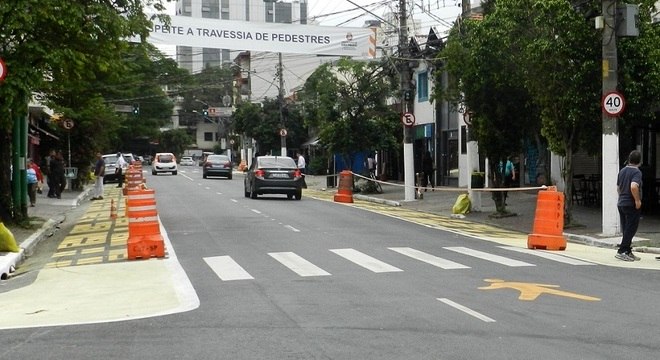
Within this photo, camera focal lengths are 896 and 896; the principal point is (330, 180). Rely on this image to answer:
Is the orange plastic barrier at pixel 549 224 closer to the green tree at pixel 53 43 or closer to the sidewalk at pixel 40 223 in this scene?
the sidewalk at pixel 40 223

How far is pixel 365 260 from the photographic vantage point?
15375 millimetres

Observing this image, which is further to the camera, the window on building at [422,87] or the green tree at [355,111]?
the window on building at [422,87]

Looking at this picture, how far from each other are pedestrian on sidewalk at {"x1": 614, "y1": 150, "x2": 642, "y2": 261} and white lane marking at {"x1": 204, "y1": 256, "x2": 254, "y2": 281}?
6.92 meters

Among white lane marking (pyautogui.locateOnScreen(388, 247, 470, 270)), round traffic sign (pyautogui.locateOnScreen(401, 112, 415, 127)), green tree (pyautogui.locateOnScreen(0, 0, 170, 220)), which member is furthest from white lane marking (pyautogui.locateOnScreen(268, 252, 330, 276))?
round traffic sign (pyautogui.locateOnScreen(401, 112, 415, 127))

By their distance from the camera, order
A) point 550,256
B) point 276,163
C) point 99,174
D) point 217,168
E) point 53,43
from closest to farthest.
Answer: point 550,256
point 53,43
point 276,163
point 99,174
point 217,168

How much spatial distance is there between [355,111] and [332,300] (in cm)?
2986

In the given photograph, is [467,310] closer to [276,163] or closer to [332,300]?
[332,300]

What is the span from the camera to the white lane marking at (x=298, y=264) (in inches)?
542

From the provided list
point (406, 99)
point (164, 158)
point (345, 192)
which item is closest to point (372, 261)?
point (345, 192)

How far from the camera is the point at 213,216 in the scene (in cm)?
2559

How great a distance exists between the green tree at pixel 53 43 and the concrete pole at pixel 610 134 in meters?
10.9

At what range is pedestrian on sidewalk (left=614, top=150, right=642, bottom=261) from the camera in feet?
52.3

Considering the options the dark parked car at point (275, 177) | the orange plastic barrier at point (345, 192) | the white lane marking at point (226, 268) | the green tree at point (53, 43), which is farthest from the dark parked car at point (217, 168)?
the white lane marking at point (226, 268)

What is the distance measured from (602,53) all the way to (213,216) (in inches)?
455
